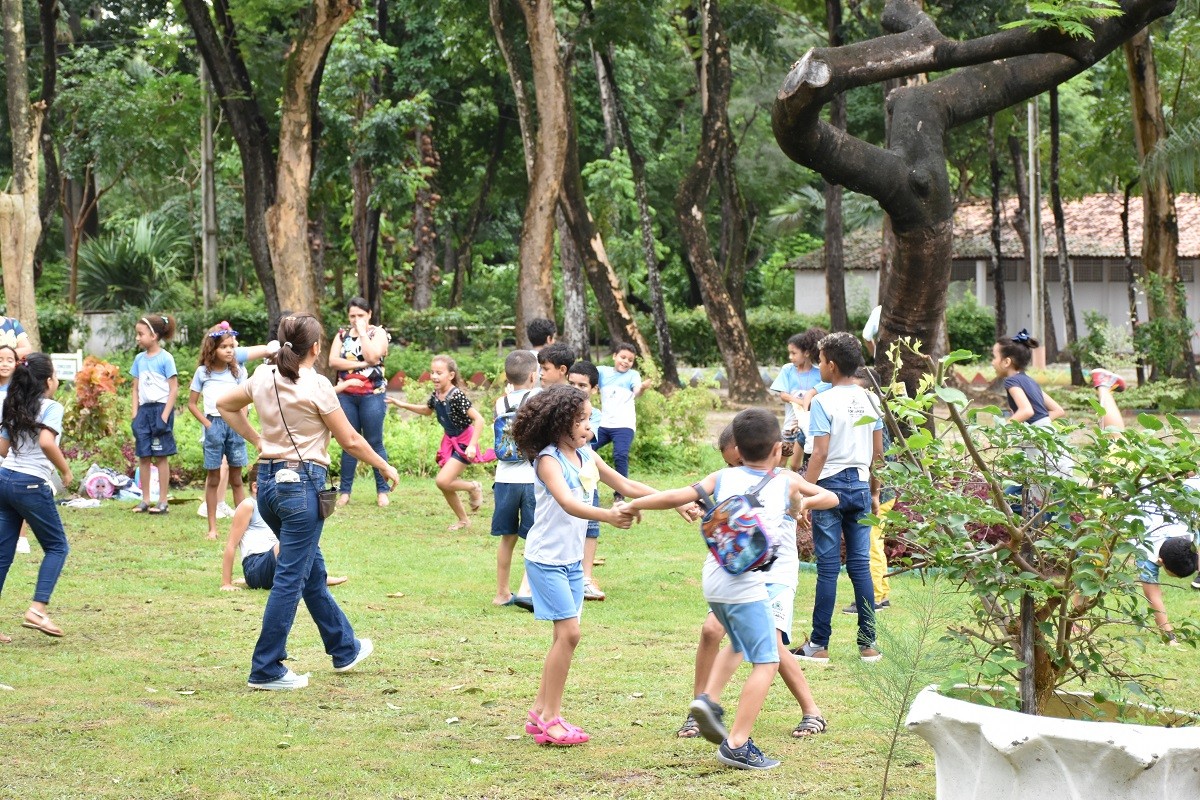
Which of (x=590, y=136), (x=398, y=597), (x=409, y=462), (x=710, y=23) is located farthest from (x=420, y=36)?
(x=398, y=597)

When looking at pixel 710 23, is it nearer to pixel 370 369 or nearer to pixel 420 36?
pixel 420 36

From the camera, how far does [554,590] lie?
563 cm

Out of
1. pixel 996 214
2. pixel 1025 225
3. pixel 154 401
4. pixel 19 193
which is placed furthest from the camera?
pixel 1025 225

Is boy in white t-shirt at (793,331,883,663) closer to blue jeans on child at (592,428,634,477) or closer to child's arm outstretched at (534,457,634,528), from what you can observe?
child's arm outstretched at (534,457,634,528)

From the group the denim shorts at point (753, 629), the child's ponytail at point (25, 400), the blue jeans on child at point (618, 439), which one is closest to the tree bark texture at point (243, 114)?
the blue jeans on child at point (618, 439)

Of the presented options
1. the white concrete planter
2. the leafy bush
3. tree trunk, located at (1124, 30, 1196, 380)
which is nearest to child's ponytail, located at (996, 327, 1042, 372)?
the white concrete planter

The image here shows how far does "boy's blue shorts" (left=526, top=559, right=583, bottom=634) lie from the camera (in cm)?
560

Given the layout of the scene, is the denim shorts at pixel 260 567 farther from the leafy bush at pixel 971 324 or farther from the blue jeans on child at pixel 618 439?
the leafy bush at pixel 971 324

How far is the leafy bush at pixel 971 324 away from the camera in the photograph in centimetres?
4250

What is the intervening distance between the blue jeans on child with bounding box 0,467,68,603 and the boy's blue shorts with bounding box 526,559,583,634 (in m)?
3.19

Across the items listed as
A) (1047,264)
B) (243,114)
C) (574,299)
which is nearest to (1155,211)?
(574,299)

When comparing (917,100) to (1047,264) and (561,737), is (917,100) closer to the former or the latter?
(561,737)

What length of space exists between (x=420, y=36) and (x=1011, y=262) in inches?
880

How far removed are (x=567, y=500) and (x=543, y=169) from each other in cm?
1363
